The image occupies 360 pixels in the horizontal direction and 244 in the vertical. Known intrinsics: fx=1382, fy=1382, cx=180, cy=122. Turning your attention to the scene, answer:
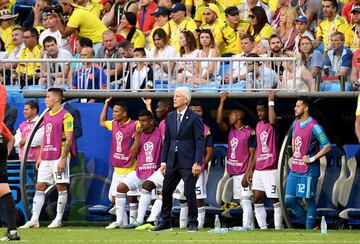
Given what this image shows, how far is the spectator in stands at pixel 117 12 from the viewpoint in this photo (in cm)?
2520

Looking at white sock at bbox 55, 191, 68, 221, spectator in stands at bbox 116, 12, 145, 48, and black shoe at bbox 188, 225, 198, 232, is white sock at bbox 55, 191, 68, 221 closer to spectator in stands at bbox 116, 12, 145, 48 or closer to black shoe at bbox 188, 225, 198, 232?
black shoe at bbox 188, 225, 198, 232

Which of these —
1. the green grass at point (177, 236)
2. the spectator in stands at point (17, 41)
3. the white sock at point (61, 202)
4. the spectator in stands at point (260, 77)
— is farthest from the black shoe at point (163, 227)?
the spectator in stands at point (17, 41)

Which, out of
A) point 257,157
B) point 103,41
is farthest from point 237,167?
point 103,41

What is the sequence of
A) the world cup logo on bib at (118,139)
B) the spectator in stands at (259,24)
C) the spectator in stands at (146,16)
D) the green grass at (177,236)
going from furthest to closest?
the spectator in stands at (146,16), the spectator in stands at (259,24), the world cup logo on bib at (118,139), the green grass at (177,236)

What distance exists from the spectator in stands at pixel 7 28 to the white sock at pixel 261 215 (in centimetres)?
660

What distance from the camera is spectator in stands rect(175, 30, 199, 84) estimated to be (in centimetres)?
2053

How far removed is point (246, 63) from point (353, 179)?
7.66ft

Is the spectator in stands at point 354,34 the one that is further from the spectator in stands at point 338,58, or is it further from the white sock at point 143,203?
the white sock at point 143,203

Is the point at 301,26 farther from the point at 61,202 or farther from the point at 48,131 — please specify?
the point at 61,202

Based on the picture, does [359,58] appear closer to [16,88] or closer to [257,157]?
[257,157]

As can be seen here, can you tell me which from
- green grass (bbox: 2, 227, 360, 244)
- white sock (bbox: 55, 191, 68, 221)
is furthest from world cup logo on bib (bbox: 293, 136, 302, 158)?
white sock (bbox: 55, 191, 68, 221)

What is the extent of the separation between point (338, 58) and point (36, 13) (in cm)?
817

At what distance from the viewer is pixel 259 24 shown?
22.4 meters

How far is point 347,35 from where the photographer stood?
21531 millimetres
